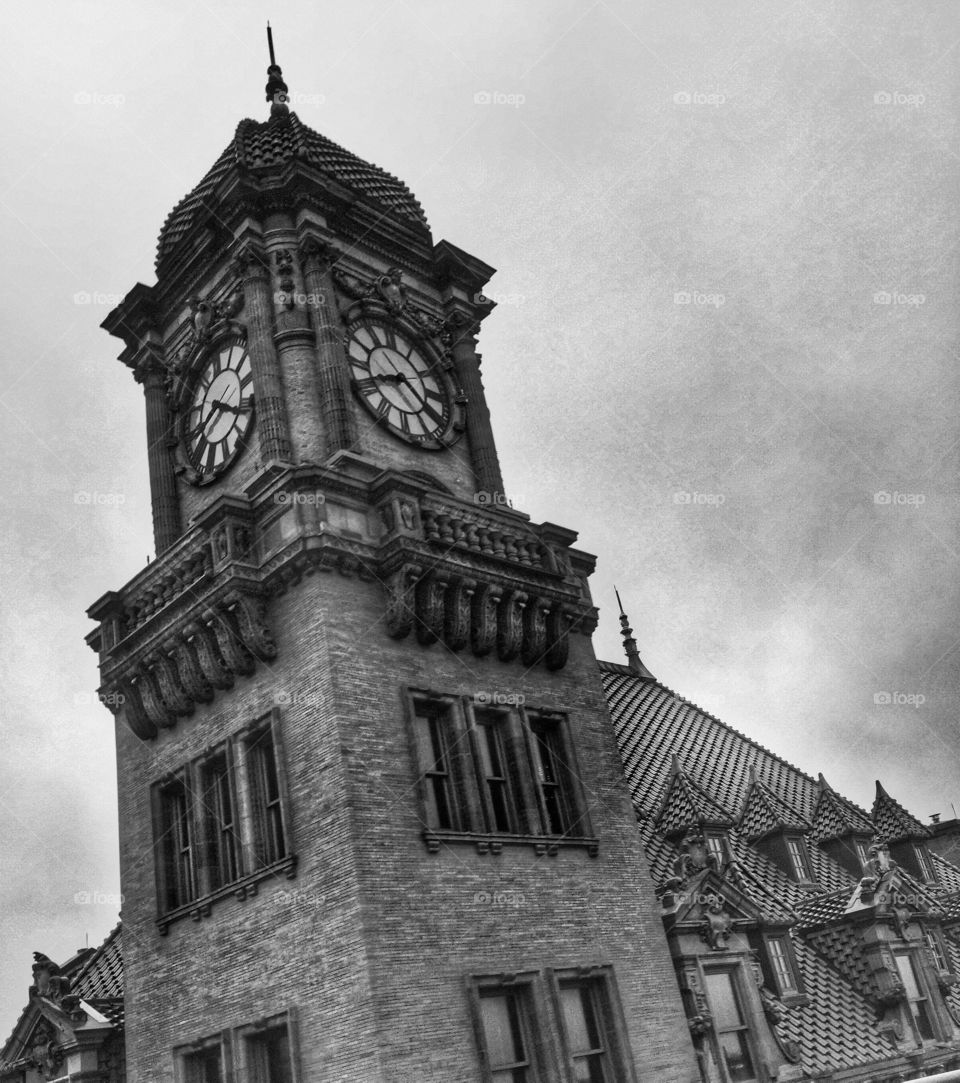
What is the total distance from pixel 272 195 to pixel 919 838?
3221 cm

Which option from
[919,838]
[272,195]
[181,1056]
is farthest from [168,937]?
[919,838]

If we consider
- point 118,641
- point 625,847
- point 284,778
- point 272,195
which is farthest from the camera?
point 272,195

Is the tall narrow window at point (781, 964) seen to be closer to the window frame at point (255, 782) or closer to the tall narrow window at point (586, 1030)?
the tall narrow window at point (586, 1030)

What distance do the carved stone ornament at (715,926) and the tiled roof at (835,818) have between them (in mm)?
14696

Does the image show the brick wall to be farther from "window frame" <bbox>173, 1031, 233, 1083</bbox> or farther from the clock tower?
"window frame" <bbox>173, 1031, 233, 1083</bbox>

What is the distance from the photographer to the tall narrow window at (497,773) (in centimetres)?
2298

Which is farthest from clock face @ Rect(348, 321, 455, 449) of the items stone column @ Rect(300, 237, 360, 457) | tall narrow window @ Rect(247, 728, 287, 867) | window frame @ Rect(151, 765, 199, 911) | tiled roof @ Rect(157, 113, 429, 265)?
window frame @ Rect(151, 765, 199, 911)

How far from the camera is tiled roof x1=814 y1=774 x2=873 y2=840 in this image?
39.6 m

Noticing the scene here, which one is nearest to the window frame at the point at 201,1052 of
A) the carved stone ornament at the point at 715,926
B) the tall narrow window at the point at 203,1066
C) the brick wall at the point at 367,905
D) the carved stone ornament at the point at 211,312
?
the tall narrow window at the point at 203,1066

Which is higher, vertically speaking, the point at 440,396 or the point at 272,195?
the point at 272,195

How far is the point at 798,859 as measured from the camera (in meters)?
37.2

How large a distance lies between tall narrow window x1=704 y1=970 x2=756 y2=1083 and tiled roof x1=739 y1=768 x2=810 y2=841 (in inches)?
479

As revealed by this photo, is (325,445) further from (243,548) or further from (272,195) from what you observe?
(272,195)

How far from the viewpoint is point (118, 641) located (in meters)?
26.1
